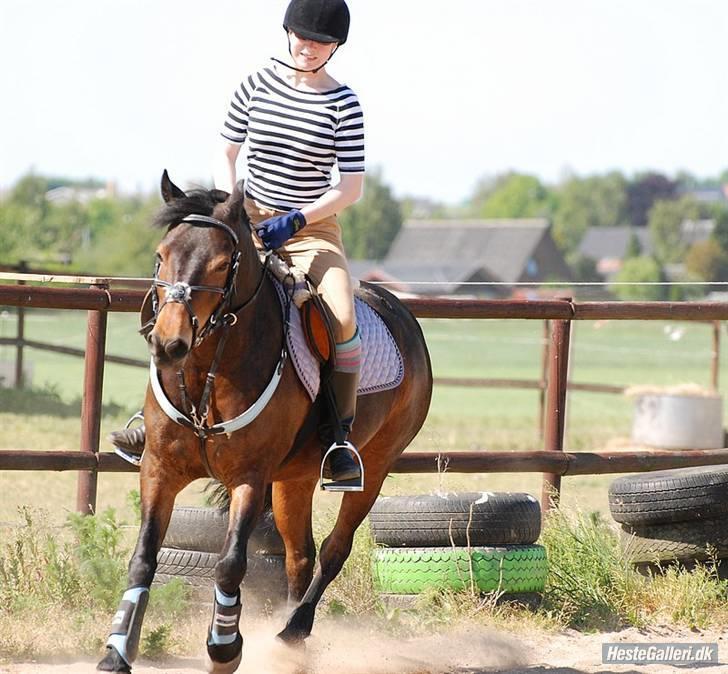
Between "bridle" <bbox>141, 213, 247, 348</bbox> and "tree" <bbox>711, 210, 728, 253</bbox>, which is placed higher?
"tree" <bbox>711, 210, 728, 253</bbox>

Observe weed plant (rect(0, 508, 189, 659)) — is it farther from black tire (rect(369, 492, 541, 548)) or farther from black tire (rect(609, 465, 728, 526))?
black tire (rect(609, 465, 728, 526))

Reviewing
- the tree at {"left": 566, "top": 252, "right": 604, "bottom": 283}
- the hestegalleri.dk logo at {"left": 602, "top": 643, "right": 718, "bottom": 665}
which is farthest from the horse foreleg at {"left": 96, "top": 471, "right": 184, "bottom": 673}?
the tree at {"left": 566, "top": 252, "right": 604, "bottom": 283}

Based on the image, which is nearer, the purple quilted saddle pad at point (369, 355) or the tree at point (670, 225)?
the purple quilted saddle pad at point (369, 355)

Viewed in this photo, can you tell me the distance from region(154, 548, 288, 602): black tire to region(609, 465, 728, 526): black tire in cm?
198

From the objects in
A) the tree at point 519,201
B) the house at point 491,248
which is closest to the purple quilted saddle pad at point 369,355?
the house at point 491,248

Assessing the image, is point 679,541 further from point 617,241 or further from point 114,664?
Result: point 617,241

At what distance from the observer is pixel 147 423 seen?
5047mm

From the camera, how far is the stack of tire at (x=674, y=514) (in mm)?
6840

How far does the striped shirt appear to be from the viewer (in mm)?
5445

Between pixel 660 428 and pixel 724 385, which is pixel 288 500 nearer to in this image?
pixel 660 428

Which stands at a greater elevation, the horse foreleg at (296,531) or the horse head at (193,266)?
the horse head at (193,266)

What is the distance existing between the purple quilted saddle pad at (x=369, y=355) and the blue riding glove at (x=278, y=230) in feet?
0.72

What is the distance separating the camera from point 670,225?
411ft

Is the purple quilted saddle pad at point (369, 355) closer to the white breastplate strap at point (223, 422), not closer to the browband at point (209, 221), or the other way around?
the white breastplate strap at point (223, 422)
